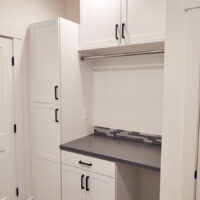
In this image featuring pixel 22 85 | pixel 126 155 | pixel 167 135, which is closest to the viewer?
pixel 167 135

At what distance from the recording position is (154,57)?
2211 mm

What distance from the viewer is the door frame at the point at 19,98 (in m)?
2.22

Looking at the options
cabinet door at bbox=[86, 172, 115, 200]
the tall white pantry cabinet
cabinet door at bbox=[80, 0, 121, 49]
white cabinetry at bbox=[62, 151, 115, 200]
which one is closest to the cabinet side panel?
the tall white pantry cabinet

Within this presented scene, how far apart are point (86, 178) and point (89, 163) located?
→ 6.2 inches

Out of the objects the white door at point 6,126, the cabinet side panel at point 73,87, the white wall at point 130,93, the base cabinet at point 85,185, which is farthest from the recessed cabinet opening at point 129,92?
the white door at point 6,126

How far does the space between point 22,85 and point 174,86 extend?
1666mm

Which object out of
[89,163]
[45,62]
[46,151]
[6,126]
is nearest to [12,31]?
[45,62]

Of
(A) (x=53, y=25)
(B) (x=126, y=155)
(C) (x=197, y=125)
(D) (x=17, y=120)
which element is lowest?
(B) (x=126, y=155)

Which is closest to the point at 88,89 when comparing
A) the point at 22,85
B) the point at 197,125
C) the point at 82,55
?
the point at 82,55

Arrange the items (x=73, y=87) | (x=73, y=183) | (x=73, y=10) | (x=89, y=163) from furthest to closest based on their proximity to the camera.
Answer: (x=73, y=10)
(x=73, y=87)
(x=73, y=183)
(x=89, y=163)

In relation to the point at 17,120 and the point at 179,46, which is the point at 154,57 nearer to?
the point at 179,46

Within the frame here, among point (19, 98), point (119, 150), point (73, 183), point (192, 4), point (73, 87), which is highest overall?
point (192, 4)

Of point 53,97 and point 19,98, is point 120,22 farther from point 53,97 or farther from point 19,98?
point 19,98

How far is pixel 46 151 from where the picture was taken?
7.62 feet
